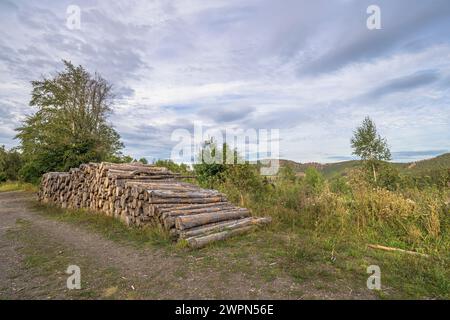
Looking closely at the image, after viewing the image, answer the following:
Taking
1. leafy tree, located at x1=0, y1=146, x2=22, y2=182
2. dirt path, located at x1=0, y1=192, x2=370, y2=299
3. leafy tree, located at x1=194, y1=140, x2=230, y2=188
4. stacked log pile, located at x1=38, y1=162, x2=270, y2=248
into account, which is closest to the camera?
dirt path, located at x1=0, y1=192, x2=370, y2=299

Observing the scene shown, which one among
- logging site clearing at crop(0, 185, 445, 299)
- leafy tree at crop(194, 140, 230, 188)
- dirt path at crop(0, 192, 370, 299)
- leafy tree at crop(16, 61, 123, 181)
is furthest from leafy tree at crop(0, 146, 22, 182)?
dirt path at crop(0, 192, 370, 299)

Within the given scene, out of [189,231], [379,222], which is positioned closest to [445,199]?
[379,222]

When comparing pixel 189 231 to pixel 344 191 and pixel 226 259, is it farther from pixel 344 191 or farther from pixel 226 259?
pixel 344 191

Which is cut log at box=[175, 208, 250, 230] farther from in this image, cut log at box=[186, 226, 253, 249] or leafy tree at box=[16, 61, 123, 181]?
leafy tree at box=[16, 61, 123, 181]

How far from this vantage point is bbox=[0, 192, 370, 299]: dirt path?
3.62 m

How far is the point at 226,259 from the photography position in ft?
16.1

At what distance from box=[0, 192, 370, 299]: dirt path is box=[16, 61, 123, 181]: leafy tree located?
40.4 ft

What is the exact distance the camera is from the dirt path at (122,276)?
11.9ft

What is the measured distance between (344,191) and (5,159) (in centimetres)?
3939

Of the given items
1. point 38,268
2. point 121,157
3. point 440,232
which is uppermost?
point 121,157

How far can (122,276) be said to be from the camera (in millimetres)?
4273
